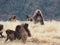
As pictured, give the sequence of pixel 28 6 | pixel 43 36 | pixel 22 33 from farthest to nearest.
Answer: pixel 28 6 < pixel 43 36 < pixel 22 33

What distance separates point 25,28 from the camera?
18.0 metres

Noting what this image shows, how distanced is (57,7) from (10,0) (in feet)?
34.9

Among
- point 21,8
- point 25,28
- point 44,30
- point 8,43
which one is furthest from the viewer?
point 21,8

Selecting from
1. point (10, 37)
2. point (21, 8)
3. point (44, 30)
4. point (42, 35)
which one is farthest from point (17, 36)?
point (21, 8)

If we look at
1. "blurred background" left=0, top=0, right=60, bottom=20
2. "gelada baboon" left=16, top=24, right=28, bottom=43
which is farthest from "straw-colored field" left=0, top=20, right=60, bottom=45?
"blurred background" left=0, top=0, right=60, bottom=20

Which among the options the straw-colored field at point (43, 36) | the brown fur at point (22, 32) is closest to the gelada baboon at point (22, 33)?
the brown fur at point (22, 32)

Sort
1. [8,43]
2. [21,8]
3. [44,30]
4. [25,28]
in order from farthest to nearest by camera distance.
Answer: [21,8]
[44,30]
[25,28]
[8,43]

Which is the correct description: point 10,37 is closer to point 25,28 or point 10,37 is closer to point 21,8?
point 25,28

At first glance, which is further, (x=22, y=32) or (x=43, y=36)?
(x=43, y=36)

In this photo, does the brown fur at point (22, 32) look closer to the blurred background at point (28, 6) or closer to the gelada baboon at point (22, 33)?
the gelada baboon at point (22, 33)

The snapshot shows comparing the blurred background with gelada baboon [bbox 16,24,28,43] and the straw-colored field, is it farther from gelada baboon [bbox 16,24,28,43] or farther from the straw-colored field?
gelada baboon [bbox 16,24,28,43]

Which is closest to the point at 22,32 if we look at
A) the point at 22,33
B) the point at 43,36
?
the point at 22,33

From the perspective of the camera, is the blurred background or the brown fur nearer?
the brown fur

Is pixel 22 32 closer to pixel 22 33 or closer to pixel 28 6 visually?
pixel 22 33
